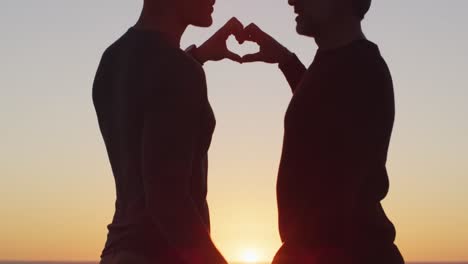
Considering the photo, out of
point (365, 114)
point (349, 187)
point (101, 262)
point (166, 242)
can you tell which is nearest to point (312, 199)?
point (349, 187)

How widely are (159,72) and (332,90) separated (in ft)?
4.30

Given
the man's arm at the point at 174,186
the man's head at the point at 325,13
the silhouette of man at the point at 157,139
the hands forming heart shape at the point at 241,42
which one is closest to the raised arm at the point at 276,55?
the hands forming heart shape at the point at 241,42

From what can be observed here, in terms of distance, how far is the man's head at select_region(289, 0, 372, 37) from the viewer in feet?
20.4

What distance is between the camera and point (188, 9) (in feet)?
19.3

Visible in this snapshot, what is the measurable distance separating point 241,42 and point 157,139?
2.53 metres

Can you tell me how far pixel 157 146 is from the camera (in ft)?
16.6

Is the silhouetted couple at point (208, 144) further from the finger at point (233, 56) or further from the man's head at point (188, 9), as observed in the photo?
the finger at point (233, 56)

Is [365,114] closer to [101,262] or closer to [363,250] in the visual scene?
[363,250]

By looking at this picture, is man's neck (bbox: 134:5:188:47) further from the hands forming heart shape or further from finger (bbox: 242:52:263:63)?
finger (bbox: 242:52:263:63)

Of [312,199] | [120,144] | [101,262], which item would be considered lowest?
[101,262]

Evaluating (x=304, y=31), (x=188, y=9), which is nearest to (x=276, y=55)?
(x=304, y=31)

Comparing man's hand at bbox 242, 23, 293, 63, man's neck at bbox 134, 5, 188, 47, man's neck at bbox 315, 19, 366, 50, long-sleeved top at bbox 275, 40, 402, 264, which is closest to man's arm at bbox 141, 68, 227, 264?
man's neck at bbox 134, 5, 188, 47

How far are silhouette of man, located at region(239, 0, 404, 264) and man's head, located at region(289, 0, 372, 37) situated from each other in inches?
8.7

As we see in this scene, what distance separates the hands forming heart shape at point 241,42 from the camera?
7.40m
